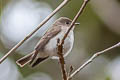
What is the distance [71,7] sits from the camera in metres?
7.18

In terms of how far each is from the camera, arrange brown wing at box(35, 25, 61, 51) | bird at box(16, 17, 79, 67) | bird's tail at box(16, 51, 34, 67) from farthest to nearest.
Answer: brown wing at box(35, 25, 61, 51) < bird at box(16, 17, 79, 67) < bird's tail at box(16, 51, 34, 67)

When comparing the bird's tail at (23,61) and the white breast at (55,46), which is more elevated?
the bird's tail at (23,61)

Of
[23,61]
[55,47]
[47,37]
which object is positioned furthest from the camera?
[47,37]

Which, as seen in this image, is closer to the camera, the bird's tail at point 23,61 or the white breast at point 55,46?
the bird's tail at point 23,61

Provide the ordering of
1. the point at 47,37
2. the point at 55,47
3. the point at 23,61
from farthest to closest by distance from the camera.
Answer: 1. the point at 47,37
2. the point at 55,47
3. the point at 23,61

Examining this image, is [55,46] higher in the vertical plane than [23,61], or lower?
lower

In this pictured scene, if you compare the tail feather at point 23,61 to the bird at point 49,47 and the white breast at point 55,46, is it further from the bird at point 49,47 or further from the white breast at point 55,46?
the white breast at point 55,46

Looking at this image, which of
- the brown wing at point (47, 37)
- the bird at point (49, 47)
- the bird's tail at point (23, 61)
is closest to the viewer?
the bird's tail at point (23, 61)

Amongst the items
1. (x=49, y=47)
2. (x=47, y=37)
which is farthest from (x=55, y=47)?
(x=47, y=37)

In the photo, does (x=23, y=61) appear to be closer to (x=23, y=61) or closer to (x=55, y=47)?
(x=23, y=61)

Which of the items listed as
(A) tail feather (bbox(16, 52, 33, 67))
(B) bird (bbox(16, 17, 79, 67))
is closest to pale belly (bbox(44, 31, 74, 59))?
(B) bird (bbox(16, 17, 79, 67))

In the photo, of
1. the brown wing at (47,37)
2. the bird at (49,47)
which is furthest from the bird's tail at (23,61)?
the brown wing at (47,37)

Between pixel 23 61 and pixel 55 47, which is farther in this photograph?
pixel 55 47

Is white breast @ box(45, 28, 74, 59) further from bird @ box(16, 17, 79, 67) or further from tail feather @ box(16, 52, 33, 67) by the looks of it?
tail feather @ box(16, 52, 33, 67)
